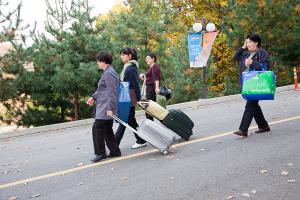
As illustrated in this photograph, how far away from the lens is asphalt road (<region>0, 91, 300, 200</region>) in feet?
17.2

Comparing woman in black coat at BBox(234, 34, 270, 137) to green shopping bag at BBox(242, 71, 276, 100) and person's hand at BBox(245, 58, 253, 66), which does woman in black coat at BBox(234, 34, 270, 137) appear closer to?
person's hand at BBox(245, 58, 253, 66)

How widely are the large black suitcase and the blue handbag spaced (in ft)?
2.31

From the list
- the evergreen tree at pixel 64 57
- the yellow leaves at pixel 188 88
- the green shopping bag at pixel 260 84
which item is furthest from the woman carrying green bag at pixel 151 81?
the yellow leaves at pixel 188 88

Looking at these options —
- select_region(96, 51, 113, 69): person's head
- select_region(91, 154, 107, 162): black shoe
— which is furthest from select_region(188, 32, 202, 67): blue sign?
select_region(91, 154, 107, 162): black shoe

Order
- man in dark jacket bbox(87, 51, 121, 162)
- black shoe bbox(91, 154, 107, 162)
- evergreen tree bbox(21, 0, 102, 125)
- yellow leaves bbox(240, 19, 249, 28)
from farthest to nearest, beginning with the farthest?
yellow leaves bbox(240, 19, 249, 28)
evergreen tree bbox(21, 0, 102, 125)
black shoe bbox(91, 154, 107, 162)
man in dark jacket bbox(87, 51, 121, 162)

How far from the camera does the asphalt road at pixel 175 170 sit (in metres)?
5.24

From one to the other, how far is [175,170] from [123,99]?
1.89m

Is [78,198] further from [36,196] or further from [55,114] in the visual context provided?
[55,114]

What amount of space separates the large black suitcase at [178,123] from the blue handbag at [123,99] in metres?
0.70

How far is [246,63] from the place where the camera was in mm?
7805

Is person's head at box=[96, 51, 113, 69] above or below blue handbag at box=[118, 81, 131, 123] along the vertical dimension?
above

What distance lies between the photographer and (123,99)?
7.68 metres

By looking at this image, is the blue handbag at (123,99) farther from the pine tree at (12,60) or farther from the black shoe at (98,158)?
the pine tree at (12,60)

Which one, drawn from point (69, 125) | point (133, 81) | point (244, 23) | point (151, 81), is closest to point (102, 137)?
point (133, 81)
